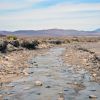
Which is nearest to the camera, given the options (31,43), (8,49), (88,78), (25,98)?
(25,98)

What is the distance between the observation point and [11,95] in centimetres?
1562

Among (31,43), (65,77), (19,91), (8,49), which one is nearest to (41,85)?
(19,91)

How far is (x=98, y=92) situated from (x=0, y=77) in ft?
25.3

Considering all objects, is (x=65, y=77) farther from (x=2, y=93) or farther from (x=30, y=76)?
(x=2, y=93)

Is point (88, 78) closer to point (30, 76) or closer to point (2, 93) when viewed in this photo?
point (30, 76)

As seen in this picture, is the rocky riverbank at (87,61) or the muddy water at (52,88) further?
the rocky riverbank at (87,61)

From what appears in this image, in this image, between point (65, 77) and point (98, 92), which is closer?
point (98, 92)

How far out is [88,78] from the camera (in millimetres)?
20422

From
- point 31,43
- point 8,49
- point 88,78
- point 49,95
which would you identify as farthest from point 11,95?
point 31,43

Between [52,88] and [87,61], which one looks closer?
[52,88]

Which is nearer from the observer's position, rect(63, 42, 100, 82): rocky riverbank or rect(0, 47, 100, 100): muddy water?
rect(0, 47, 100, 100): muddy water

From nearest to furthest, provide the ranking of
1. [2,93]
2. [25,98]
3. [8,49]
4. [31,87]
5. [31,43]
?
[25,98]
[2,93]
[31,87]
[8,49]
[31,43]

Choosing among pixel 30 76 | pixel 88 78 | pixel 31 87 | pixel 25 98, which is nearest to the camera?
pixel 25 98

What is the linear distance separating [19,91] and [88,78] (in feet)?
18.3
